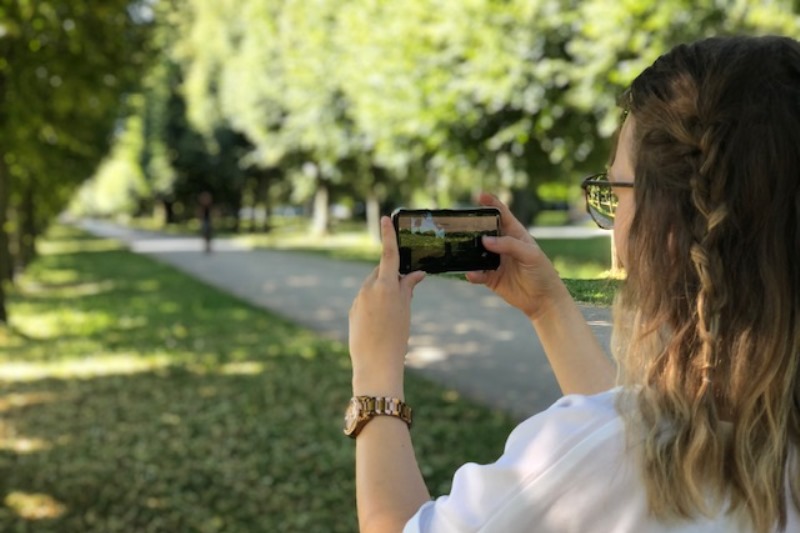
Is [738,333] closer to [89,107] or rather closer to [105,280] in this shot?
[89,107]

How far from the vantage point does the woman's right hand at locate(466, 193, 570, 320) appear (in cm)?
153

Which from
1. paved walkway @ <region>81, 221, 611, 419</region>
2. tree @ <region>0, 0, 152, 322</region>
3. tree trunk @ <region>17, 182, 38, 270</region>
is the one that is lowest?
paved walkway @ <region>81, 221, 611, 419</region>

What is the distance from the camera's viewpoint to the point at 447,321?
1272 centimetres

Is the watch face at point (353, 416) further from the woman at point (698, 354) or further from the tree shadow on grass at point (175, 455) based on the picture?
the tree shadow on grass at point (175, 455)

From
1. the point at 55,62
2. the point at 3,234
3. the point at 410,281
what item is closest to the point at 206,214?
the point at 3,234

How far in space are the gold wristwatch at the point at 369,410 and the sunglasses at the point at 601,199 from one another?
1.32 feet

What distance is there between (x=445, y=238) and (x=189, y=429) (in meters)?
6.14

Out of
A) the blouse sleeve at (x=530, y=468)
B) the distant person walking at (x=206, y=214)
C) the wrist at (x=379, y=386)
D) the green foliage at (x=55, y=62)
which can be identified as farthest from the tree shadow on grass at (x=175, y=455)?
the distant person walking at (x=206, y=214)

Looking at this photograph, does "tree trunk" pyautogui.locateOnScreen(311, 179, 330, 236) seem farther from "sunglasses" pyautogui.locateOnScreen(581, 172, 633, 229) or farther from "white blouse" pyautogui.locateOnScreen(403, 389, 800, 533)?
"white blouse" pyautogui.locateOnScreen(403, 389, 800, 533)

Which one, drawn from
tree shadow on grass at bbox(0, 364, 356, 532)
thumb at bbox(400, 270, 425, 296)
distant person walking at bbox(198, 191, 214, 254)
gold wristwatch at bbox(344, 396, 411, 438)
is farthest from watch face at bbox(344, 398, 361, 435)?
distant person walking at bbox(198, 191, 214, 254)

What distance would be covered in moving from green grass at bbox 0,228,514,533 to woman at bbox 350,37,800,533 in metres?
4.33

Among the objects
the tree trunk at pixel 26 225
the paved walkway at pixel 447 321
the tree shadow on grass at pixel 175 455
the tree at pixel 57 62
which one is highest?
the tree at pixel 57 62

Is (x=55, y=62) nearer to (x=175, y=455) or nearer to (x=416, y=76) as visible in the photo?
(x=175, y=455)

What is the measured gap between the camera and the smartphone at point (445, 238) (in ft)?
4.71
